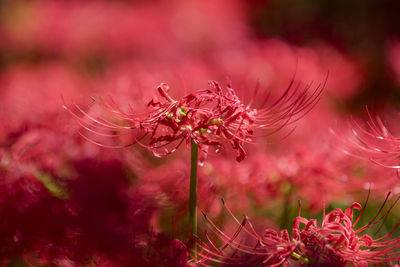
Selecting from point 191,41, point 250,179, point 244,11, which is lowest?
point 250,179

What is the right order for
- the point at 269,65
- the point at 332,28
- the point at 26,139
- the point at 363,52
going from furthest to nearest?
1. the point at 332,28
2. the point at 363,52
3. the point at 269,65
4. the point at 26,139

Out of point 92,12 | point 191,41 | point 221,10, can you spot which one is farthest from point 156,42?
point 221,10

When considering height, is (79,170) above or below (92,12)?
below

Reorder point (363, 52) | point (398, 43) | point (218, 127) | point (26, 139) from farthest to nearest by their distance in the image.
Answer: point (363, 52), point (398, 43), point (26, 139), point (218, 127)

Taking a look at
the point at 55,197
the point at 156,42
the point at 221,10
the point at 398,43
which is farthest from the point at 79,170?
the point at 221,10

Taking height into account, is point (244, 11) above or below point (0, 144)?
above

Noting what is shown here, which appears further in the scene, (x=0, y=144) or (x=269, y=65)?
(x=269, y=65)

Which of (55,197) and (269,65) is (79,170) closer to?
(55,197)

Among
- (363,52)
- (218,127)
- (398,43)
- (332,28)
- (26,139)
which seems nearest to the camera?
(218,127)

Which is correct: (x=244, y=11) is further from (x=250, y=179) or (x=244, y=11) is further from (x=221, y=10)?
(x=250, y=179)
